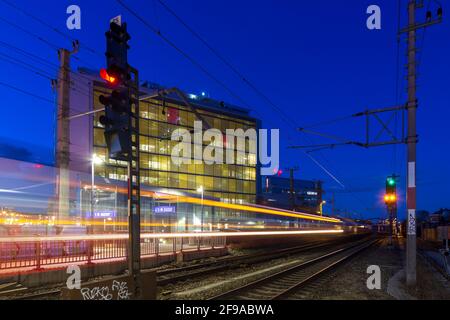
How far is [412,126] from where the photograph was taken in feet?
46.2

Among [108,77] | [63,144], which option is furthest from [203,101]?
[108,77]

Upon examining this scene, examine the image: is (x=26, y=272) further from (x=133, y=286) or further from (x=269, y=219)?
(x=269, y=219)

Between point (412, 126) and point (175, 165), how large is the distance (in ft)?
156

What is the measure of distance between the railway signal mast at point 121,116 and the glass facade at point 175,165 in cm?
4256

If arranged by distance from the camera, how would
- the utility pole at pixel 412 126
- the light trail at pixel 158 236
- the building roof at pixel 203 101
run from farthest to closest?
the building roof at pixel 203 101 → the light trail at pixel 158 236 → the utility pole at pixel 412 126

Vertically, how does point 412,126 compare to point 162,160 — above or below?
below

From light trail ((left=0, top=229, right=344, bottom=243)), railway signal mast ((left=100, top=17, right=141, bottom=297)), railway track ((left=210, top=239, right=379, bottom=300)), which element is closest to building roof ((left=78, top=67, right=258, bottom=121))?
light trail ((left=0, top=229, right=344, bottom=243))

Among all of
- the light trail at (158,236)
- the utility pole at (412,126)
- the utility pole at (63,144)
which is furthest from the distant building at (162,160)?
the utility pole at (412,126)

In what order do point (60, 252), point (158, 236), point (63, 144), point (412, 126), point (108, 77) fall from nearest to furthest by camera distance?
point (108, 77), point (412, 126), point (63, 144), point (60, 252), point (158, 236)

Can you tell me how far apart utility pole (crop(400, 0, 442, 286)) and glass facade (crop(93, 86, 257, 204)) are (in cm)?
3726

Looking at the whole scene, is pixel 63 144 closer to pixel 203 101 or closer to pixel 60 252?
pixel 60 252

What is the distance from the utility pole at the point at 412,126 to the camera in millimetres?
13453

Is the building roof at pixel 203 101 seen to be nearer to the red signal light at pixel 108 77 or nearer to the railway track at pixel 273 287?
the railway track at pixel 273 287
